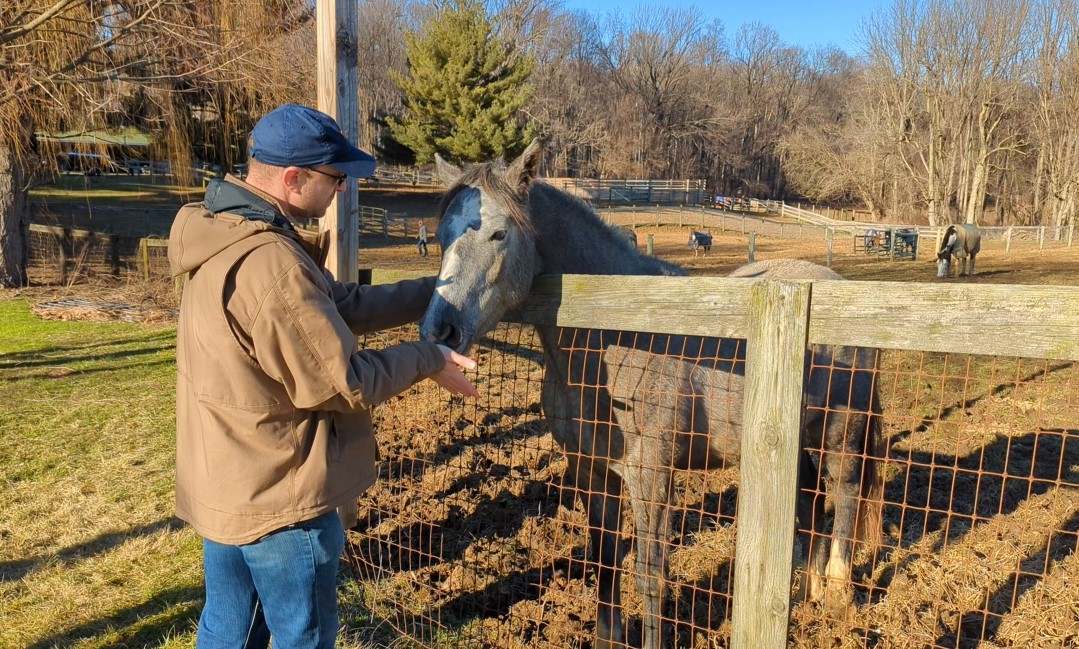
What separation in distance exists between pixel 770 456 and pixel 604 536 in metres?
1.54

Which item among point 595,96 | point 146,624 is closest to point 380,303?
point 146,624

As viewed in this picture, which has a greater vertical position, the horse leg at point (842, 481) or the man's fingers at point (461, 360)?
the man's fingers at point (461, 360)

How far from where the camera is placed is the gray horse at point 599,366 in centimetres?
279

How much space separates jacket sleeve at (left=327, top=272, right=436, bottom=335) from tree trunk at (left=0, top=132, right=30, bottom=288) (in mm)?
13378

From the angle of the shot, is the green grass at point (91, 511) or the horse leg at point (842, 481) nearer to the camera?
the green grass at point (91, 511)

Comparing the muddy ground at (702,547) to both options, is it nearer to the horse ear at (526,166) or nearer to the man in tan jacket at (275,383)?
the horse ear at (526,166)

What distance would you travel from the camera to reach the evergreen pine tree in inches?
1313

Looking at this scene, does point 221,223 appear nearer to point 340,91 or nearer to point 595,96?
point 340,91

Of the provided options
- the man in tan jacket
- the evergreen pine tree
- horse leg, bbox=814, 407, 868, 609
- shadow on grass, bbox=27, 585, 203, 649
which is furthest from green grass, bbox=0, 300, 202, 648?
the evergreen pine tree

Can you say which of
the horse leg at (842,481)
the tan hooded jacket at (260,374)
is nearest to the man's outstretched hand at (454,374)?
the tan hooded jacket at (260,374)

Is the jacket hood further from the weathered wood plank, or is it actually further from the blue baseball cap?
the weathered wood plank

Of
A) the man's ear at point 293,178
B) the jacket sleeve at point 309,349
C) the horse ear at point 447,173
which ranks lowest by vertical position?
the jacket sleeve at point 309,349

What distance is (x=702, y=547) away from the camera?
4.54m

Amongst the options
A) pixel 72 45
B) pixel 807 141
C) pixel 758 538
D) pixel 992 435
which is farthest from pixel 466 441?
pixel 807 141
